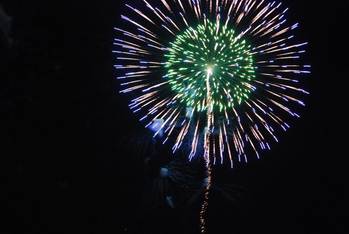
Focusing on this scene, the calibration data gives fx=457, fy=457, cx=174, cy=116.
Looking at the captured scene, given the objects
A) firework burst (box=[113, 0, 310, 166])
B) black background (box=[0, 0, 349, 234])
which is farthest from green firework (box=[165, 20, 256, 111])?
black background (box=[0, 0, 349, 234])

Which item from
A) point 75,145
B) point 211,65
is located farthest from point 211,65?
point 75,145

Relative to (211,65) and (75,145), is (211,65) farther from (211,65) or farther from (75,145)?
(75,145)

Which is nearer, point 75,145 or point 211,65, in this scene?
point 211,65

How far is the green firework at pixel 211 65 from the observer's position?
288 inches

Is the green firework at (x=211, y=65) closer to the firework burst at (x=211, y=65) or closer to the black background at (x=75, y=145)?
the firework burst at (x=211, y=65)

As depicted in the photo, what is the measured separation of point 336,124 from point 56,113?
7382 millimetres

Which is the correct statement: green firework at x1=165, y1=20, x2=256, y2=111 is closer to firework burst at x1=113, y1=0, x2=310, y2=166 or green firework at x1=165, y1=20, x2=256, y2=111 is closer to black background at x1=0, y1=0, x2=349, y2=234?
firework burst at x1=113, y1=0, x2=310, y2=166

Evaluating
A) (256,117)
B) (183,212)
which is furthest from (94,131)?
(256,117)

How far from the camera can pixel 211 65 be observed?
7406 millimetres

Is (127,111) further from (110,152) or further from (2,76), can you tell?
(2,76)

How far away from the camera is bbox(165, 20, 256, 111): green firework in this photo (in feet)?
24.0

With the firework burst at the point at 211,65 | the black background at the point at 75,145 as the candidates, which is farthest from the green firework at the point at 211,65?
the black background at the point at 75,145

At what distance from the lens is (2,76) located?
997 centimetres

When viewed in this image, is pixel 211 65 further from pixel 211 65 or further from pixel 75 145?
pixel 75 145
